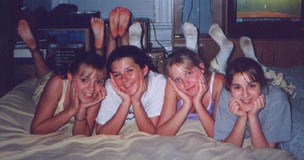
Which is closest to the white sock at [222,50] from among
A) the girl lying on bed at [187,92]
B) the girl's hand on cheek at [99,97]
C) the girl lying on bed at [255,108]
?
the girl lying on bed at [187,92]

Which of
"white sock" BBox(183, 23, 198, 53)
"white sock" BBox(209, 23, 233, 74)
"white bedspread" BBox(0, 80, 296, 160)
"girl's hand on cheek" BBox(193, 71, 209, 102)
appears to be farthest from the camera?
"white sock" BBox(183, 23, 198, 53)

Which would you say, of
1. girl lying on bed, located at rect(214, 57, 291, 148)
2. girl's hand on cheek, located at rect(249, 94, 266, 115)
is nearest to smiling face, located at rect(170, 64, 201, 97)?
girl lying on bed, located at rect(214, 57, 291, 148)

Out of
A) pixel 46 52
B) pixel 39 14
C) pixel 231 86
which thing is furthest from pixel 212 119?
pixel 39 14

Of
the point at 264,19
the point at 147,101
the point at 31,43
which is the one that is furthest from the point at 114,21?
the point at 264,19

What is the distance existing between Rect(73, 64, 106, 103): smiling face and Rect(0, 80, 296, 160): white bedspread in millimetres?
200

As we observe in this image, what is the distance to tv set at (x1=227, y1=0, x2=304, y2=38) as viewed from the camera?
3.03 meters

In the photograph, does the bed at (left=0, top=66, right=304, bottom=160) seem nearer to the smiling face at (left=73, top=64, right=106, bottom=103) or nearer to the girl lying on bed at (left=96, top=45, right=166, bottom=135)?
the girl lying on bed at (left=96, top=45, right=166, bottom=135)

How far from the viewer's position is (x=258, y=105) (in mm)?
1521

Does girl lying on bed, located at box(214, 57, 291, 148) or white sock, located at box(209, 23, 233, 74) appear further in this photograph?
white sock, located at box(209, 23, 233, 74)

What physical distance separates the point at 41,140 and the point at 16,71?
1.47 meters

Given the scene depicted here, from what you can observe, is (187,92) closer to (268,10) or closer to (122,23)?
(122,23)

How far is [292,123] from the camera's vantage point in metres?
1.65

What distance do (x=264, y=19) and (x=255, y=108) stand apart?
1.72 metres

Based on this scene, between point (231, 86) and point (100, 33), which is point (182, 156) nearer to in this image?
point (231, 86)
